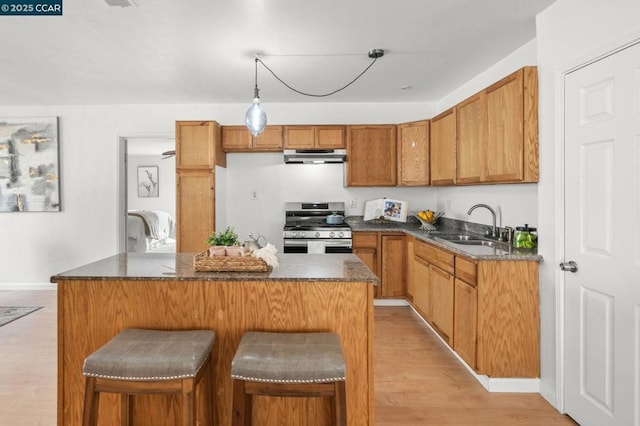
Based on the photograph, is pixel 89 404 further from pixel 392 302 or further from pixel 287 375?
pixel 392 302

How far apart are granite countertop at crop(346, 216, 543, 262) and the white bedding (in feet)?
12.4

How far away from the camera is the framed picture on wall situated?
26.5 feet

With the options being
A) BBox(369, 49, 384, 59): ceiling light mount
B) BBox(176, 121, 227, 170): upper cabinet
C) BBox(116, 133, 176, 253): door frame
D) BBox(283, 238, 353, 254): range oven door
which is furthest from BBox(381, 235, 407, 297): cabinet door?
BBox(116, 133, 176, 253): door frame

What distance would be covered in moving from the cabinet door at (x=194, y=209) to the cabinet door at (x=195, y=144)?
11cm

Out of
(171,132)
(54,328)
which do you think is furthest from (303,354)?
(171,132)

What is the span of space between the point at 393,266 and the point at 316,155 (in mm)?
1697

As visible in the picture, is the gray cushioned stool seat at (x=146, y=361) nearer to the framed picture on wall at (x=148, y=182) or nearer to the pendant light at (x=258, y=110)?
the pendant light at (x=258, y=110)

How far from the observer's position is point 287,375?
4.41 feet

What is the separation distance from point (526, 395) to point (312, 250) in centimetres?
247

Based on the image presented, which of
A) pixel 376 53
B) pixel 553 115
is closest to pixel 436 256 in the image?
pixel 553 115

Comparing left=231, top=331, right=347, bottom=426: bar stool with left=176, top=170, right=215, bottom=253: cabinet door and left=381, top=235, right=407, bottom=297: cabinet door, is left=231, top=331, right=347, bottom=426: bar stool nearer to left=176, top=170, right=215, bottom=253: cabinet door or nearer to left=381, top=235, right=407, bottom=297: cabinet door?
left=381, top=235, right=407, bottom=297: cabinet door

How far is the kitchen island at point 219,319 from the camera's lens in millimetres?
1770

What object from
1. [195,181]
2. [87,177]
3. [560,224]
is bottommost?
[560,224]

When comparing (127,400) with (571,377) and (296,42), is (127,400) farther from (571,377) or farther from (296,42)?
(296,42)
